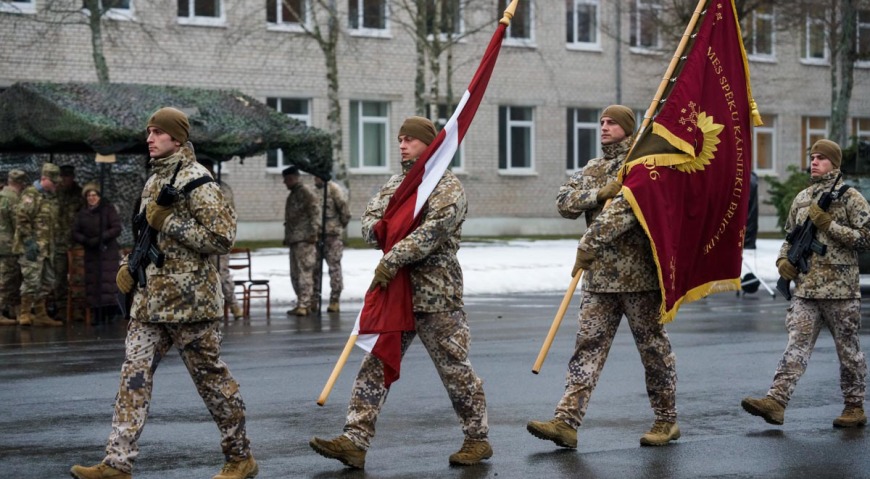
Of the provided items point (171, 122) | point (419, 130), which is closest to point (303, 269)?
point (419, 130)

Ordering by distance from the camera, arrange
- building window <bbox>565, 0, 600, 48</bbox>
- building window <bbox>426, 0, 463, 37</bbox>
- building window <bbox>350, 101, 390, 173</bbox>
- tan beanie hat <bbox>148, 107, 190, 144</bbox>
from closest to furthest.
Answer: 1. tan beanie hat <bbox>148, 107, 190, 144</bbox>
2. building window <bbox>426, 0, 463, 37</bbox>
3. building window <bbox>350, 101, 390, 173</bbox>
4. building window <bbox>565, 0, 600, 48</bbox>

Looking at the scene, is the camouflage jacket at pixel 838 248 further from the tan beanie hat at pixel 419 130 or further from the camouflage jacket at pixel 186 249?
the camouflage jacket at pixel 186 249

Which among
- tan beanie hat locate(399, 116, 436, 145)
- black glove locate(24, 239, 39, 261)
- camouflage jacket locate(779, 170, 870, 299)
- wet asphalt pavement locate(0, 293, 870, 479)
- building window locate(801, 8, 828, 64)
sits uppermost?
building window locate(801, 8, 828, 64)

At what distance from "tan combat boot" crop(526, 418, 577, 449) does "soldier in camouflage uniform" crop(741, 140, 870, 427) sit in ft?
5.63

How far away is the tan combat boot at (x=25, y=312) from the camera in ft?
61.7

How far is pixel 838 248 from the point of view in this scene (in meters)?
10.1

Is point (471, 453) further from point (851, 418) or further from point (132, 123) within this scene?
point (132, 123)

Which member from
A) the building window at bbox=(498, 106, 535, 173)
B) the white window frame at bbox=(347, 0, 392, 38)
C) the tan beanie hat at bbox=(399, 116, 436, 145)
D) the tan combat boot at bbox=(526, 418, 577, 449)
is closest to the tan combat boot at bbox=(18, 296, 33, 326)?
the tan beanie hat at bbox=(399, 116, 436, 145)

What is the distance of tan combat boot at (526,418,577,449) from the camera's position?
28.7 ft

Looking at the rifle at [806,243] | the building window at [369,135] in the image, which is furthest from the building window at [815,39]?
the rifle at [806,243]

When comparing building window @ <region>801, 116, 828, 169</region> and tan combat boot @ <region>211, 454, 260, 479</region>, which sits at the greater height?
building window @ <region>801, 116, 828, 169</region>

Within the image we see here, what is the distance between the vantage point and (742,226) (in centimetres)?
977

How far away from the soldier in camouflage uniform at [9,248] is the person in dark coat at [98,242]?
34.3 inches

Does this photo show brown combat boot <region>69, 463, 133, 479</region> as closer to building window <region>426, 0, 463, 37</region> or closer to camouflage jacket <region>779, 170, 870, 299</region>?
camouflage jacket <region>779, 170, 870, 299</region>
